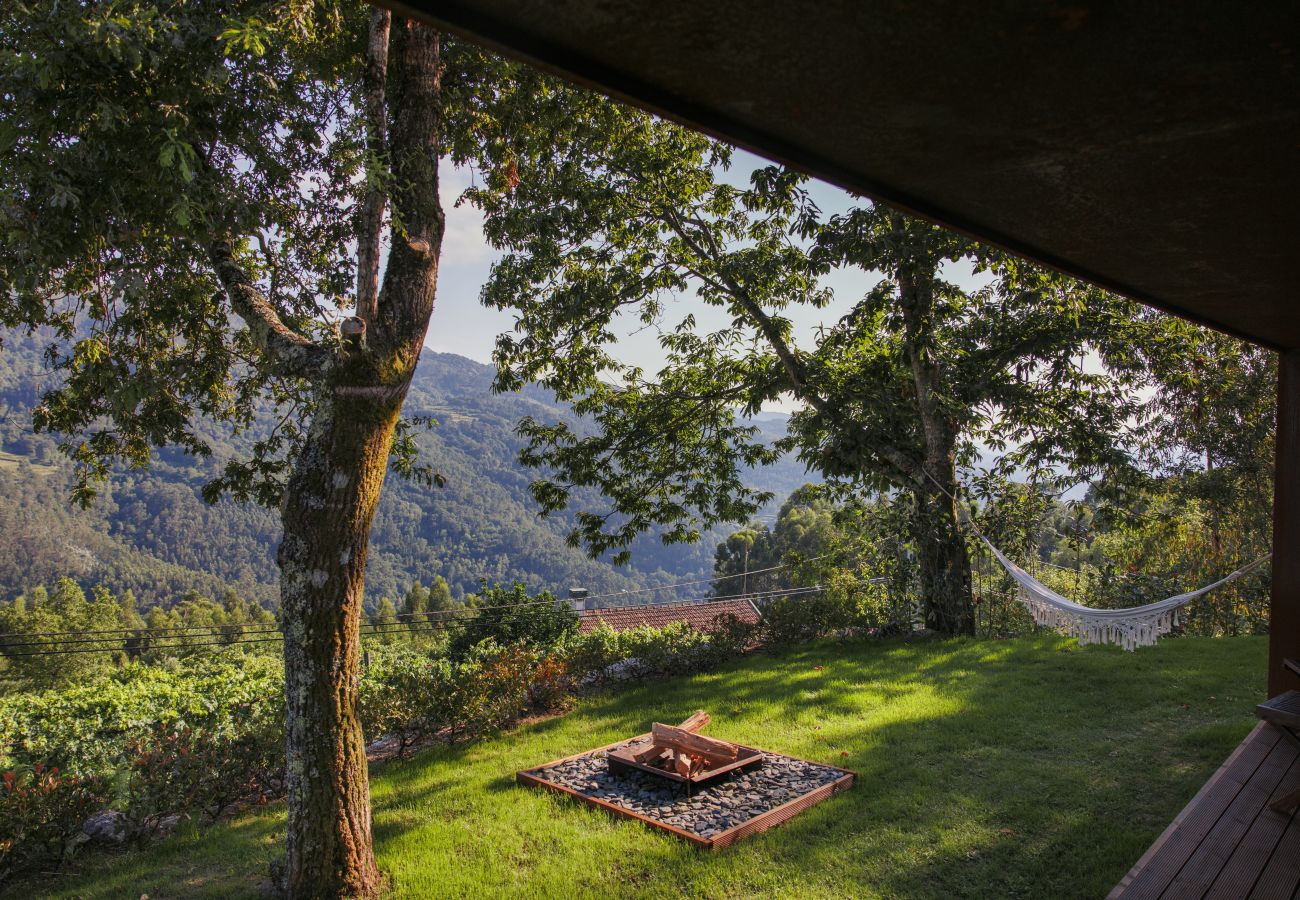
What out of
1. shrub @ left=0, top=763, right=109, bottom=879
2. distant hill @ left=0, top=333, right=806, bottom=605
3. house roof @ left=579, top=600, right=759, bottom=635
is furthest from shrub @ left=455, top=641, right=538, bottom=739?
distant hill @ left=0, top=333, right=806, bottom=605

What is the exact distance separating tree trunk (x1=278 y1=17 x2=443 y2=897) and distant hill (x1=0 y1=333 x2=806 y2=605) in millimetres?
58627

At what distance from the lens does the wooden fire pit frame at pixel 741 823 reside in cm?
441

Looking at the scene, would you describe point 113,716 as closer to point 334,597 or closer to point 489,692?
point 489,692

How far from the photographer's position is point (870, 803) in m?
4.86

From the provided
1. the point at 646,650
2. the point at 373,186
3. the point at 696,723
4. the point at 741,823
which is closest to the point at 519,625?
the point at 646,650

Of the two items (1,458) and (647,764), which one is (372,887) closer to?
(647,764)

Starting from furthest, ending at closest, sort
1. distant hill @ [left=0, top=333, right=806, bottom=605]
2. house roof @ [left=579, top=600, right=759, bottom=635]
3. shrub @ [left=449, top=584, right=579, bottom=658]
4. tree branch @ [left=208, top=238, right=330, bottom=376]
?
1. distant hill @ [left=0, top=333, right=806, bottom=605]
2. house roof @ [left=579, top=600, right=759, bottom=635]
3. shrub @ [left=449, top=584, right=579, bottom=658]
4. tree branch @ [left=208, top=238, right=330, bottom=376]

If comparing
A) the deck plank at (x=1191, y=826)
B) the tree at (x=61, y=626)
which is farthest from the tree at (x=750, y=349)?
the tree at (x=61, y=626)

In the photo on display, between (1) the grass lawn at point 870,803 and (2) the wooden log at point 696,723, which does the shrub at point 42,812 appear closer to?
(1) the grass lawn at point 870,803

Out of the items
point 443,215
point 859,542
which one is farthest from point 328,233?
point 859,542

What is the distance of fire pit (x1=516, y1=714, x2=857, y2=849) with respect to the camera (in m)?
4.68

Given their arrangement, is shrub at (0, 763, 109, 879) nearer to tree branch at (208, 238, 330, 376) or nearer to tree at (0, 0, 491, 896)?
tree at (0, 0, 491, 896)

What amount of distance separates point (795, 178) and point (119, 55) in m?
5.72

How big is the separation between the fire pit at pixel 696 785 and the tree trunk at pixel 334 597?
5.30 feet
